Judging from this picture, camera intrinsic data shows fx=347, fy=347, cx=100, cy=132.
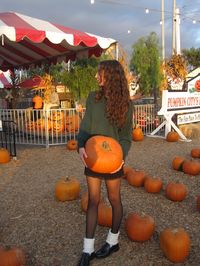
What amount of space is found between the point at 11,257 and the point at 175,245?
142 cm

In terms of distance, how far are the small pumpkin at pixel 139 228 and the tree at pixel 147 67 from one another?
11181 mm

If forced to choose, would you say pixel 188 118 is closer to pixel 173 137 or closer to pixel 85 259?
pixel 173 137

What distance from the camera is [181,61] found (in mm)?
16625

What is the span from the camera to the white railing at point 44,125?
9605mm

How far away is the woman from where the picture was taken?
9.53 feet

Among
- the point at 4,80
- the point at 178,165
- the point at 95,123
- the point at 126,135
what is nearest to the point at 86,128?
the point at 95,123

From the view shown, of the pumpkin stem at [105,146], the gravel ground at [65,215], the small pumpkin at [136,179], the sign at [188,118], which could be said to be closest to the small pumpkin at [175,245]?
the gravel ground at [65,215]

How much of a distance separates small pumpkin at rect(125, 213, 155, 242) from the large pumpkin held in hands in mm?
834

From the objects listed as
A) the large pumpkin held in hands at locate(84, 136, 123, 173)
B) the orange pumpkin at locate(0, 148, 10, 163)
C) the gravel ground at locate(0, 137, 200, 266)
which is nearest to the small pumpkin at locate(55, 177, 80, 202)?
the gravel ground at locate(0, 137, 200, 266)

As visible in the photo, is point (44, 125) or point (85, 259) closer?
point (85, 259)

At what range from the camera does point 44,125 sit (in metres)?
9.52

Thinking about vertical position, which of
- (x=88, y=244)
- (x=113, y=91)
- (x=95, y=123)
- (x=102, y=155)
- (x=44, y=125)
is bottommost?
(x=88, y=244)

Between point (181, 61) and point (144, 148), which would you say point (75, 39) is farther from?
point (181, 61)

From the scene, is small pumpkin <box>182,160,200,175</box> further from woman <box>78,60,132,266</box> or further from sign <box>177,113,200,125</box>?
sign <box>177,113,200,125</box>
